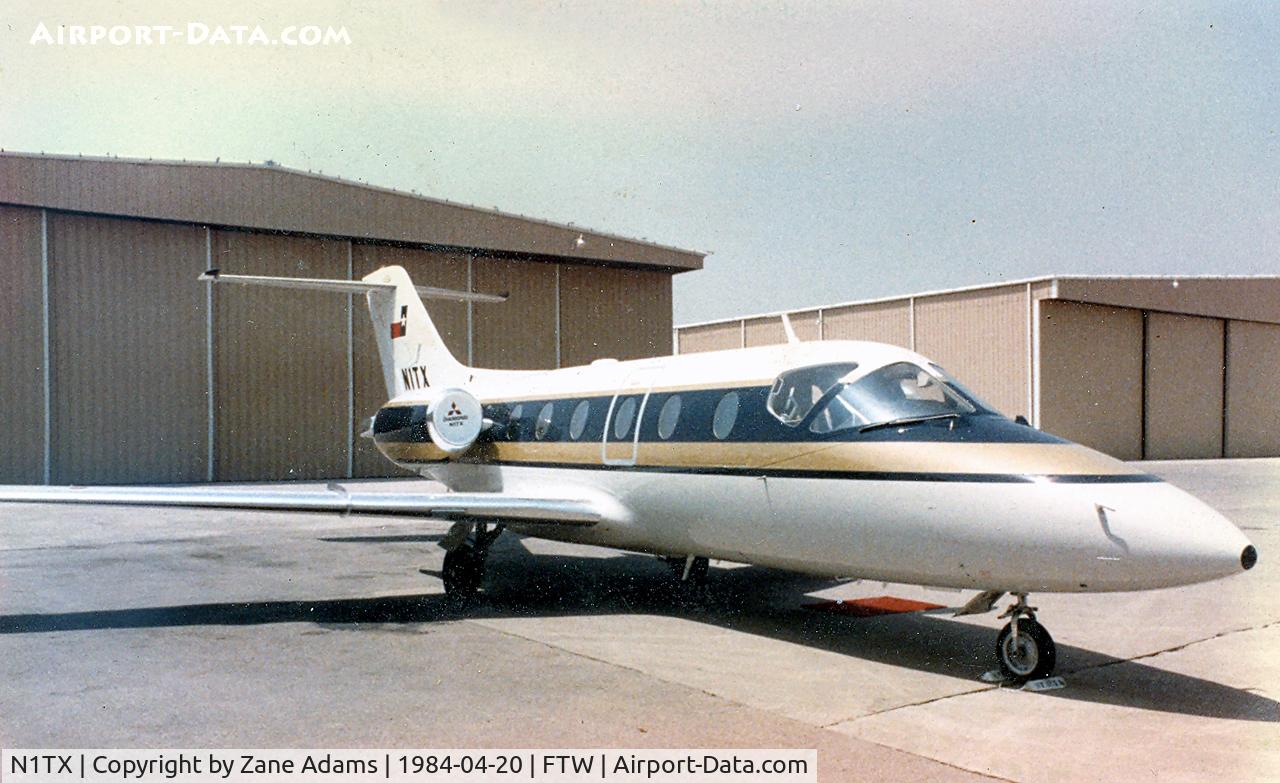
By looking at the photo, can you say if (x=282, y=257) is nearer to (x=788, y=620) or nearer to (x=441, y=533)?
(x=441, y=533)

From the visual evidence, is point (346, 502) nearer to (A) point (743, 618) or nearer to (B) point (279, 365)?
(A) point (743, 618)

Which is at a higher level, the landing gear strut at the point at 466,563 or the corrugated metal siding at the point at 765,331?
the corrugated metal siding at the point at 765,331

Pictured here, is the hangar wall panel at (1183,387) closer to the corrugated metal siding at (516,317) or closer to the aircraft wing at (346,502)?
the corrugated metal siding at (516,317)

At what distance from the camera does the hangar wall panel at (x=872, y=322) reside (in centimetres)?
3969

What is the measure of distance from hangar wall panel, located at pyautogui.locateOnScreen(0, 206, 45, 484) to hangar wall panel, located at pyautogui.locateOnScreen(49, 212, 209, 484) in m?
0.30

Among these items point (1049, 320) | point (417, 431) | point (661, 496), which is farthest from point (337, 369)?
point (1049, 320)

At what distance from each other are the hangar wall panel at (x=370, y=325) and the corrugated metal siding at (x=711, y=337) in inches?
737

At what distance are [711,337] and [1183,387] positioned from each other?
64.4 feet

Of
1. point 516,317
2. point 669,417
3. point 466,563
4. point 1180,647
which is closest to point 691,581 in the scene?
point 466,563

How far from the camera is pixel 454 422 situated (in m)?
12.0

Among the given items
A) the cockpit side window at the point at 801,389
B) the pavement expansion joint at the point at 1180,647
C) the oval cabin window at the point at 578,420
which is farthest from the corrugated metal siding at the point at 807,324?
the cockpit side window at the point at 801,389

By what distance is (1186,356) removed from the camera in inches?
1569

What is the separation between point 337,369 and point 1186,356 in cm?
3174

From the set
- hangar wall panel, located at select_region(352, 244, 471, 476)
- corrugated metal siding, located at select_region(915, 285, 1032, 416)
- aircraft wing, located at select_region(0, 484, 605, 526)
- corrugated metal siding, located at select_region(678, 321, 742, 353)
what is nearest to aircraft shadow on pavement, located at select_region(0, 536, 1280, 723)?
aircraft wing, located at select_region(0, 484, 605, 526)
